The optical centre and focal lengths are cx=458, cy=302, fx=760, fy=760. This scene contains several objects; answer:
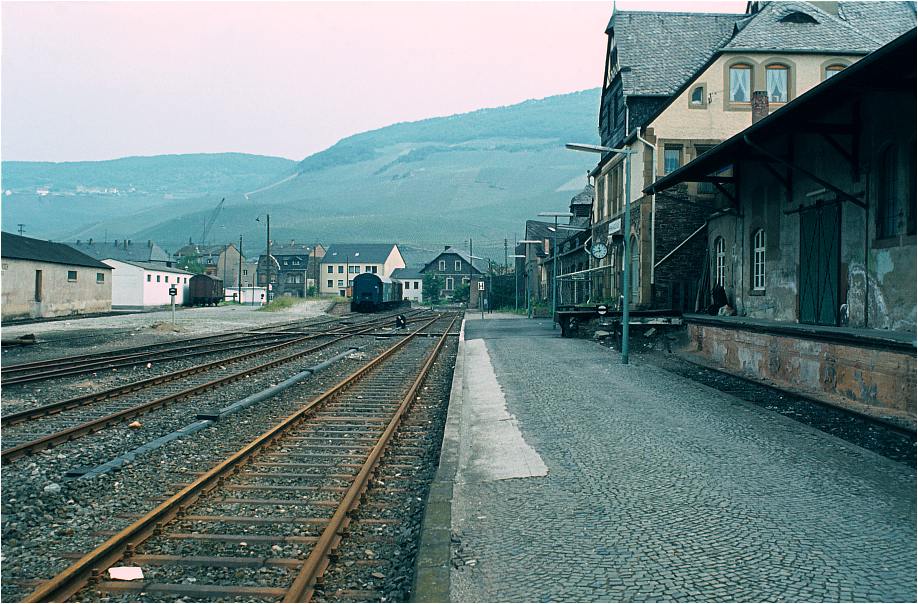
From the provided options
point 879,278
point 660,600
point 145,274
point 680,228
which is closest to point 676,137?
point 680,228

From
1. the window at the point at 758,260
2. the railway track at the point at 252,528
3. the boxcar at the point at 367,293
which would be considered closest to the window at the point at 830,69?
the window at the point at 758,260

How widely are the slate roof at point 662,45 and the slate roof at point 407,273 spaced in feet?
270

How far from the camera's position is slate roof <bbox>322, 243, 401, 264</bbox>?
119 m

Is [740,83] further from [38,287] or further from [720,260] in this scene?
[38,287]

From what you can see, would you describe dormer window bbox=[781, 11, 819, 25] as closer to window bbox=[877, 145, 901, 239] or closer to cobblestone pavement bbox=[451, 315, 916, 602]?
window bbox=[877, 145, 901, 239]

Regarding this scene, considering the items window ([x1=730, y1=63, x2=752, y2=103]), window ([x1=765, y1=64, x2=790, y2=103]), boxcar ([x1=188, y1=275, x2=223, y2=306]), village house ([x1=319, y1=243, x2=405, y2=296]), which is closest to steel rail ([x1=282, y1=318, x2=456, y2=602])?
window ([x1=730, y1=63, x2=752, y2=103])

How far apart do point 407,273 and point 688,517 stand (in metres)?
111

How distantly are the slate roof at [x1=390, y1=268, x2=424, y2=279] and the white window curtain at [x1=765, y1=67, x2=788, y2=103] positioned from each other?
88718 millimetres

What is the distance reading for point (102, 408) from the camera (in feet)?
36.2

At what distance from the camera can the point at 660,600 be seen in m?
4.16

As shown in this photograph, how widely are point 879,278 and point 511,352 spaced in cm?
913

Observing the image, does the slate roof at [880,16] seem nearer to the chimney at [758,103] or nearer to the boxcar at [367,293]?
Answer: the chimney at [758,103]

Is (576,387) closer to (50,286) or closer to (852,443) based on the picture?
(852,443)

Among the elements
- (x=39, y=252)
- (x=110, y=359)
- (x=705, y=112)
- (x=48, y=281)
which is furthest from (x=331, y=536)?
(x=39, y=252)
